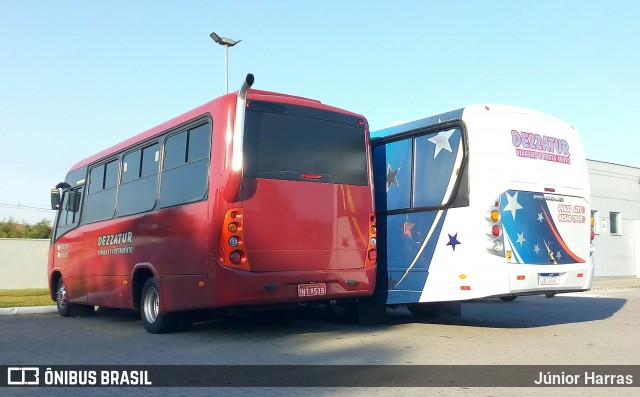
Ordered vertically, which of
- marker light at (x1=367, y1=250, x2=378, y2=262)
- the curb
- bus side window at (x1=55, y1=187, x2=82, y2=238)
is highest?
bus side window at (x1=55, y1=187, x2=82, y2=238)

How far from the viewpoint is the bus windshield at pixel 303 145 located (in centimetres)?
888

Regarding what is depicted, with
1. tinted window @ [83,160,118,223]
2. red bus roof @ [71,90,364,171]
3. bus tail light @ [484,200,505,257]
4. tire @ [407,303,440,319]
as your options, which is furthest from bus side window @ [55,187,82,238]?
bus tail light @ [484,200,505,257]

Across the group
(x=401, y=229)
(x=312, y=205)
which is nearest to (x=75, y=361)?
(x=312, y=205)

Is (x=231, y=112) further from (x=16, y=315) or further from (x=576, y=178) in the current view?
(x=16, y=315)

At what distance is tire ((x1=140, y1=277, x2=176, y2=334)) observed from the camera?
9766mm

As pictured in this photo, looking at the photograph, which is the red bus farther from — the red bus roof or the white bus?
the white bus

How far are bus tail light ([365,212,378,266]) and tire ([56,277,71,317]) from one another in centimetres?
736

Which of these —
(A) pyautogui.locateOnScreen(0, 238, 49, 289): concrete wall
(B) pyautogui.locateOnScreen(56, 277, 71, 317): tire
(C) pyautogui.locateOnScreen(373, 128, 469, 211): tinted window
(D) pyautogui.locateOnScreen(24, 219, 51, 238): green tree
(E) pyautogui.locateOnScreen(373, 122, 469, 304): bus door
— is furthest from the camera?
(D) pyautogui.locateOnScreen(24, 219, 51, 238): green tree

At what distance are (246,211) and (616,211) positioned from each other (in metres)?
28.1

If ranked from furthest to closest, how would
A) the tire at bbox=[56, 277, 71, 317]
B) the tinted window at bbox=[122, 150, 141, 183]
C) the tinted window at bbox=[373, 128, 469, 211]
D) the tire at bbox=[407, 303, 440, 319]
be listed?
1. the tire at bbox=[56, 277, 71, 317]
2. the tire at bbox=[407, 303, 440, 319]
3. the tinted window at bbox=[122, 150, 141, 183]
4. the tinted window at bbox=[373, 128, 469, 211]

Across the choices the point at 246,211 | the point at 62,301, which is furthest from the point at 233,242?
the point at 62,301

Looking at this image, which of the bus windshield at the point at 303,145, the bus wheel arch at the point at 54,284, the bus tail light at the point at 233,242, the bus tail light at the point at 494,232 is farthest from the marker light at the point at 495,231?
the bus wheel arch at the point at 54,284

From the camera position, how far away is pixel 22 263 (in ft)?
98.1

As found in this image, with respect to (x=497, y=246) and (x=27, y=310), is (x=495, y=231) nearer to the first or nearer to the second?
(x=497, y=246)
